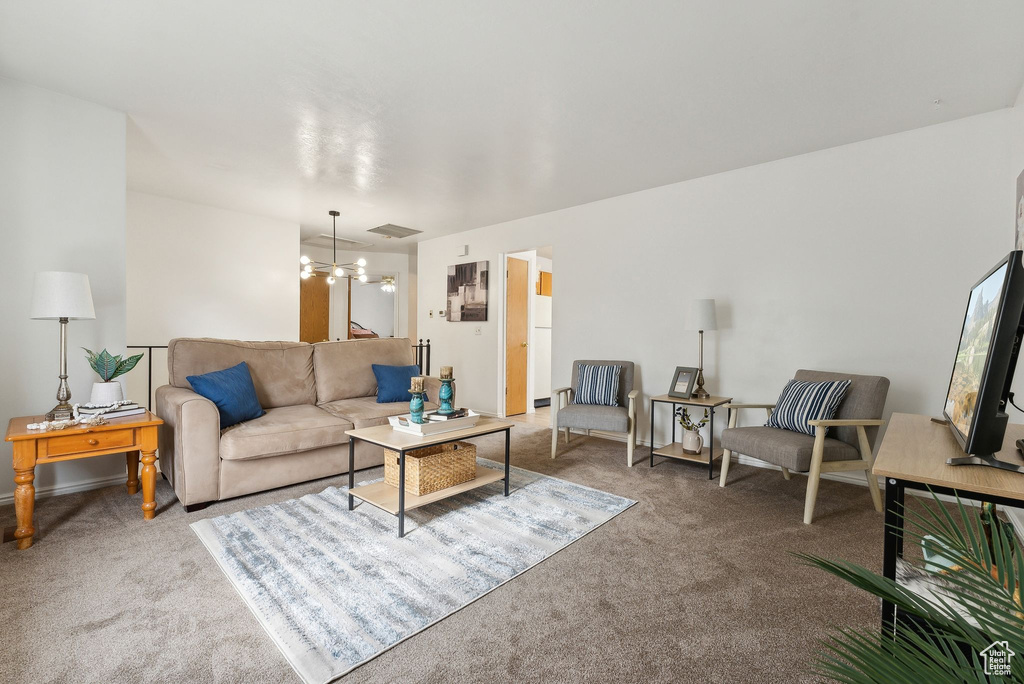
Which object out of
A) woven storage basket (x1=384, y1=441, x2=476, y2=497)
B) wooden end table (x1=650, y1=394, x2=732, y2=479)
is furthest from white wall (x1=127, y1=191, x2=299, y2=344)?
wooden end table (x1=650, y1=394, x2=732, y2=479)

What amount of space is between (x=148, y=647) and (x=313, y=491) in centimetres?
149

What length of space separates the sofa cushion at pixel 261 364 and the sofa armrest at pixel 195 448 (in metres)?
0.50

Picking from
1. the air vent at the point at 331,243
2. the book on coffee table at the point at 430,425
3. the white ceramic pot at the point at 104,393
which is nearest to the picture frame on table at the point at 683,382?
the book on coffee table at the point at 430,425

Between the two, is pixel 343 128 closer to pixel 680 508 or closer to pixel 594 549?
pixel 594 549

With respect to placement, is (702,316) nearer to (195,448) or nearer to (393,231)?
(195,448)

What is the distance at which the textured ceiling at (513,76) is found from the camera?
208 cm

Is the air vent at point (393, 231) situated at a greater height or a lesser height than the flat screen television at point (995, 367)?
greater

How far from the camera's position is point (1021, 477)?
3.43ft

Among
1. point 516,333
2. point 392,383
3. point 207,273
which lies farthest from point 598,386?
point 207,273

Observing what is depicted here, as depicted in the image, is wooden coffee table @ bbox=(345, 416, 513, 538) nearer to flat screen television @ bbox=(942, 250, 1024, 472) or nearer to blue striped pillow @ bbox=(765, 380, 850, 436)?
blue striped pillow @ bbox=(765, 380, 850, 436)

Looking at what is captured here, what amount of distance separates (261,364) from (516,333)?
3241 mm

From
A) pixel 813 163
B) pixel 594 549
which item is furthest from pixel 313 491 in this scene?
pixel 813 163

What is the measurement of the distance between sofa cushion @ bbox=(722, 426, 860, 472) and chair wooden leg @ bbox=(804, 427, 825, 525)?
36mm

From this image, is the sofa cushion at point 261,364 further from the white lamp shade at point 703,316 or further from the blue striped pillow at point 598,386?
the white lamp shade at point 703,316
